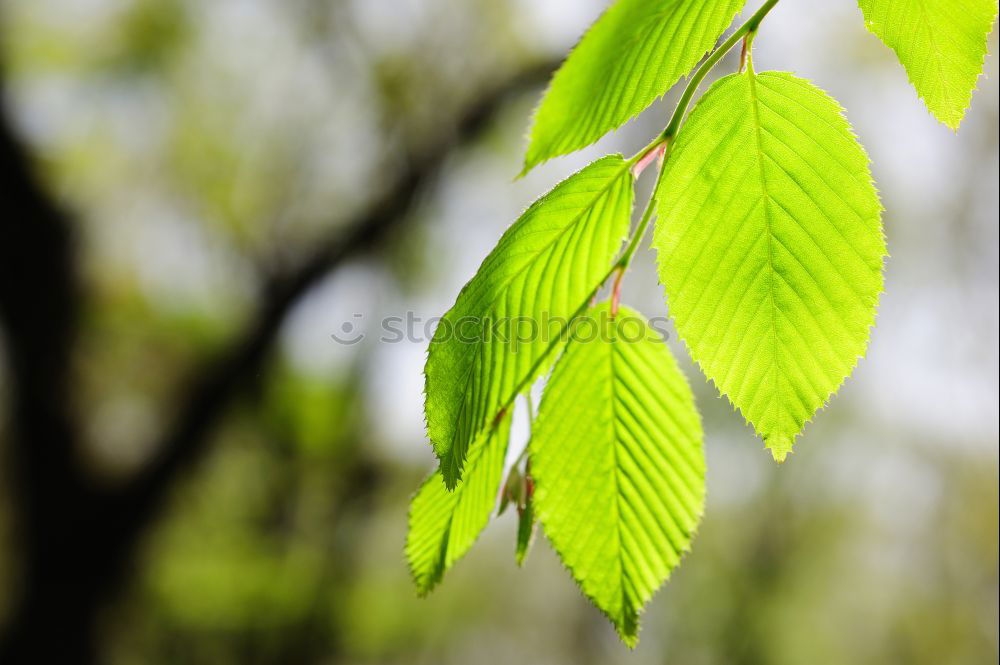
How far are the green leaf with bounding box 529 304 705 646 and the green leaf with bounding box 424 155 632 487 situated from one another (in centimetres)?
4

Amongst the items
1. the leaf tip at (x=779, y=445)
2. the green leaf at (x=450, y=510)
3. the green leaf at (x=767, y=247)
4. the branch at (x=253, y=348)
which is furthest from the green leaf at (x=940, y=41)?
the branch at (x=253, y=348)

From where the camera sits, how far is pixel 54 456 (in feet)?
9.89

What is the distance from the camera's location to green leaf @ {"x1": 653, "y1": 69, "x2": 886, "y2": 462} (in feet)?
1.10

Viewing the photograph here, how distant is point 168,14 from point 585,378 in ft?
18.8

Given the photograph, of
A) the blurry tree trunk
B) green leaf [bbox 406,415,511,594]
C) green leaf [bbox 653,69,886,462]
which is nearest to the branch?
the blurry tree trunk

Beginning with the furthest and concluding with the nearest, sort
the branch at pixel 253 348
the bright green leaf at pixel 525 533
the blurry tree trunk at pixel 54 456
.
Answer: the branch at pixel 253 348
the blurry tree trunk at pixel 54 456
the bright green leaf at pixel 525 533

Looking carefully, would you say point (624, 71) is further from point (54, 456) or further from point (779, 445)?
point (54, 456)

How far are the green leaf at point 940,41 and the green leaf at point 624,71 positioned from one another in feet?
0.28

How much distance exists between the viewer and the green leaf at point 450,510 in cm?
43

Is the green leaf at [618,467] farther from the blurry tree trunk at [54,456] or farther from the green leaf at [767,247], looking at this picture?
the blurry tree trunk at [54,456]

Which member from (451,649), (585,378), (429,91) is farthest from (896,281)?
(451,649)

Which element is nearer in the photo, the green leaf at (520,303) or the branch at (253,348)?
the green leaf at (520,303)

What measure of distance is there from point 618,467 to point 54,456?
333 cm

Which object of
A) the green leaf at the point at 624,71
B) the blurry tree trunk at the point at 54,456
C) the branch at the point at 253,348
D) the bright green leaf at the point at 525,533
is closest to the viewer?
the green leaf at the point at 624,71
